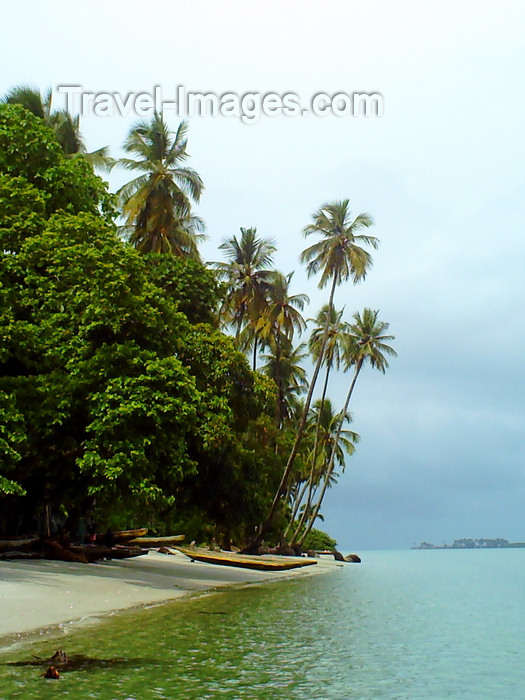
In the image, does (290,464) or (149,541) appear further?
(290,464)

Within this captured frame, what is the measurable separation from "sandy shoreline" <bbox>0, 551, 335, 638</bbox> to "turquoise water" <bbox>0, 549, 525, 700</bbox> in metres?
0.75

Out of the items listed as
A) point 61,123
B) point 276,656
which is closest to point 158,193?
point 61,123

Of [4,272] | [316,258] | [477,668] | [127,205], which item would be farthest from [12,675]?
[316,258]

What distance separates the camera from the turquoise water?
7266 mm

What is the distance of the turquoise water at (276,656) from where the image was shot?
7.27 meters

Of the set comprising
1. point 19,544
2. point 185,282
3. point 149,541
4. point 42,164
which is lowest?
point 149,541

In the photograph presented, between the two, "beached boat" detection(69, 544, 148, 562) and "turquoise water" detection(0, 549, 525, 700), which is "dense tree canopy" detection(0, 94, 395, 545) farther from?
"turquoise water" detection(0, 549, 525, 700)

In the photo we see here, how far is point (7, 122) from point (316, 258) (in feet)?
73.7

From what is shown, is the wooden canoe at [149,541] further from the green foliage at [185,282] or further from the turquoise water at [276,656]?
the turquoise water at [276,656]

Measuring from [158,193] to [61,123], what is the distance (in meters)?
5.17

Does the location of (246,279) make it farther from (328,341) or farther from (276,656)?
(276,656)

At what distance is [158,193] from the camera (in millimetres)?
32438

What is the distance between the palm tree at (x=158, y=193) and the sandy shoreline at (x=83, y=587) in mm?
13947

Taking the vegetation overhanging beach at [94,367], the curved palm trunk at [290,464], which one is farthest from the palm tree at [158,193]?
the curved palm trunk at [290,464]
